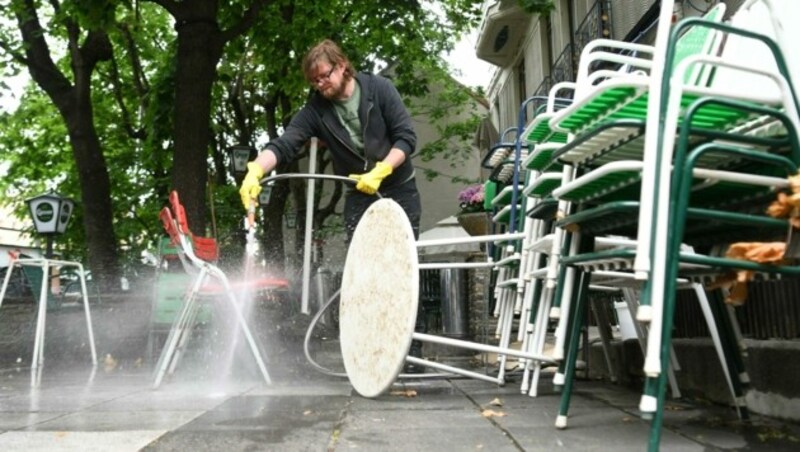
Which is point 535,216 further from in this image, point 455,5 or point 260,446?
point 455,5

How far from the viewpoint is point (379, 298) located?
387 centimetres

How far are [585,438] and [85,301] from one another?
613 cm

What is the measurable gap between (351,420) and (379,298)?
64 cm

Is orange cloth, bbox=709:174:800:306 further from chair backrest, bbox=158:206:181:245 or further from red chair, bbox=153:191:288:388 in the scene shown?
chair backrest, bbox=158:206:181:245

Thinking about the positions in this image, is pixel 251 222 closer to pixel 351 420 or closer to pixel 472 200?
pixel 351 420

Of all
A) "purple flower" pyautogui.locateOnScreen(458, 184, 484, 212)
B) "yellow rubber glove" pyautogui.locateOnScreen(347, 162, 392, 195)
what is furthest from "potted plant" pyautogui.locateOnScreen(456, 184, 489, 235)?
"yellow rubber glove" pyautogui.locateOnScreen(347, 162, 392, 195)

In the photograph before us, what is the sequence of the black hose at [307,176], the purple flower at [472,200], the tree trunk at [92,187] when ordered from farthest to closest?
1. the tree trunk at [92,187]
2. the purple flower at [472,200]
3. the black hose at [307,176]

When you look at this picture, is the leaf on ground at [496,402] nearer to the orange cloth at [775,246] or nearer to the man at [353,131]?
the man at [353,131]

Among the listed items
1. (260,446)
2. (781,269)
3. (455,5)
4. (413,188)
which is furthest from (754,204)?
(455,5)

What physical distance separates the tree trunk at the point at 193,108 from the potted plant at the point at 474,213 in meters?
2.96

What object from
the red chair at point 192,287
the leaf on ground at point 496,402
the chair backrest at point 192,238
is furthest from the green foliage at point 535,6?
the leaf on ground at point 496,402

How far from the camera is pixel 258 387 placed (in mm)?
5168

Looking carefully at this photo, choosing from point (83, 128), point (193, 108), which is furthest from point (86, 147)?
point (193, 108)

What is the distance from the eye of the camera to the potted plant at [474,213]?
8.12 meters
